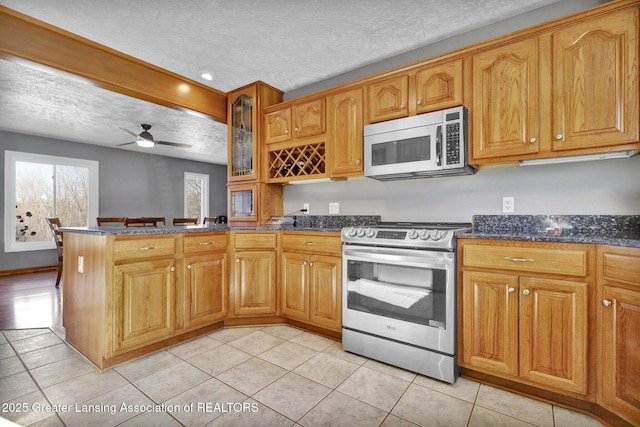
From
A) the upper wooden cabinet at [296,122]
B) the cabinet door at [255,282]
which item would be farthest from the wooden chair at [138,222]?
the upper wooden cabinet at [296,122]

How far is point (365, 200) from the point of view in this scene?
9.62 ft

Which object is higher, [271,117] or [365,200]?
[271,117]

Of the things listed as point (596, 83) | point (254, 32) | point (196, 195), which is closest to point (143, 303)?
point (254, 32)

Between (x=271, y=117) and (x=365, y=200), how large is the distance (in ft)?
4.42

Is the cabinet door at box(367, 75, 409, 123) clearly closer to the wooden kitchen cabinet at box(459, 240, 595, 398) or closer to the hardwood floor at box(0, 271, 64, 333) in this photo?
the wooden kitchen cabinet at box(459, 240, 595, 398)

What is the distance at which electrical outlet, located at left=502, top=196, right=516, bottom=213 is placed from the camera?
2199 mm

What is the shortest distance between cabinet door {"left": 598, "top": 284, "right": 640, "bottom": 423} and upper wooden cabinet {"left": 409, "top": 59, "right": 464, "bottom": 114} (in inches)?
57.5

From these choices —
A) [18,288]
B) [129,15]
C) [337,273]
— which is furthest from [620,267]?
[18,288]

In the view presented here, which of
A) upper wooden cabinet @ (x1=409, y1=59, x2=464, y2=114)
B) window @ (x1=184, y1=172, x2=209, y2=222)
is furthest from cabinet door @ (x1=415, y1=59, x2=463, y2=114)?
window @ (x1=184, y1=172, x2=209, y2=222)

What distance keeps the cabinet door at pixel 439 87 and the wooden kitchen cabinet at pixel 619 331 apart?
1303mm

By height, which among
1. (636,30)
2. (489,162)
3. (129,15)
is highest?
(129,15)

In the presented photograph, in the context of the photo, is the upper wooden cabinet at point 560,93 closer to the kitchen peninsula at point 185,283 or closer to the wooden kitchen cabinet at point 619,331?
the wooden kitchen cabinet at point 619,331

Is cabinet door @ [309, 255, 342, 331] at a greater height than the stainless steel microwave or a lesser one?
lesser

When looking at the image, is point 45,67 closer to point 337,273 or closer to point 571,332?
point 337,273
